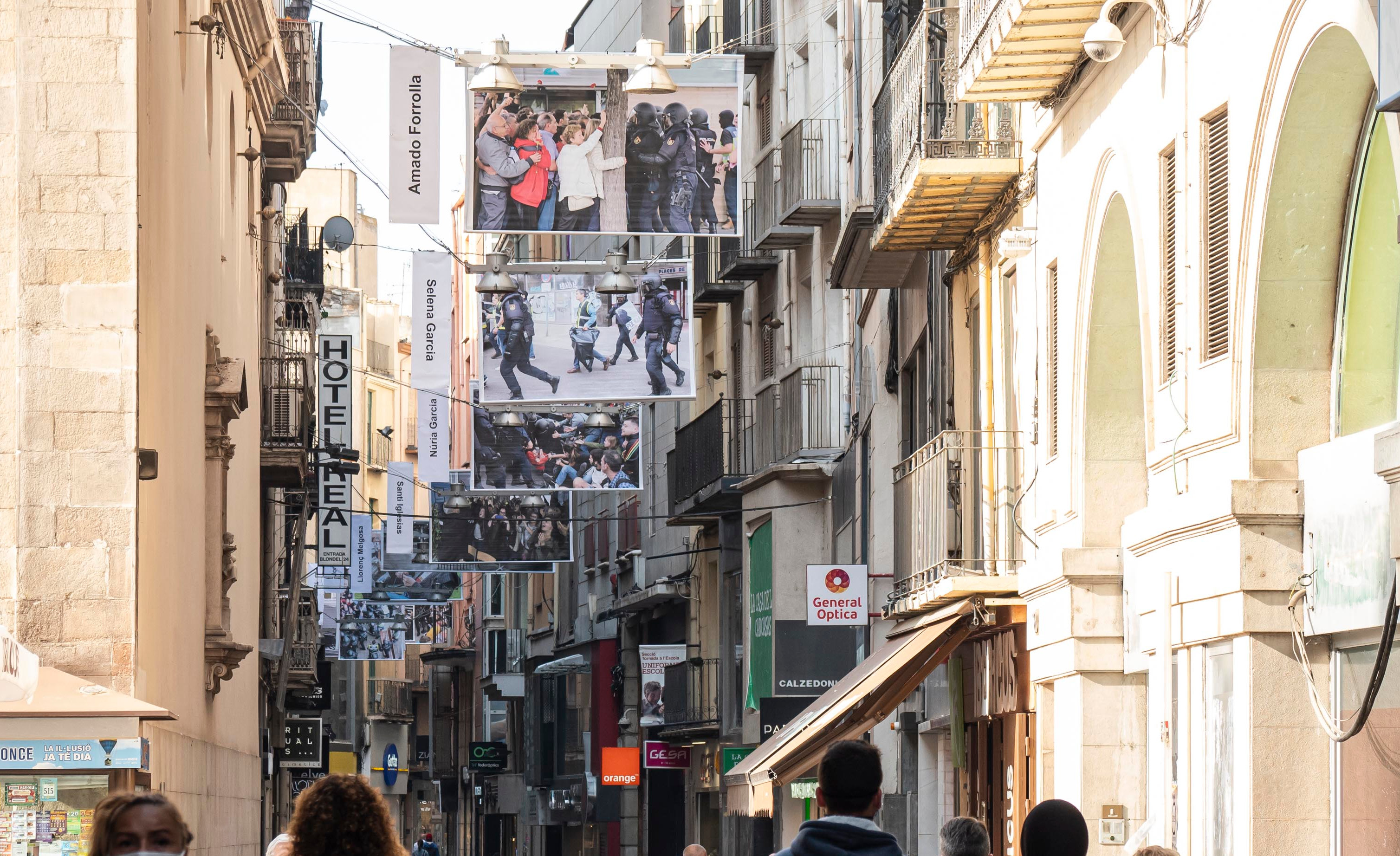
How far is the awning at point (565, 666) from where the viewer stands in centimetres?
5044

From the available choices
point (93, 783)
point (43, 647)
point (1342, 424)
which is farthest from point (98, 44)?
point (1342, 424)

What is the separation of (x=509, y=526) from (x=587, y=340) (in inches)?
565

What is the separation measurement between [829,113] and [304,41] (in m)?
7.45

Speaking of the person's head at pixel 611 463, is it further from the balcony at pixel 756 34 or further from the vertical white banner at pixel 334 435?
the vertical white banner at pixel 334 435

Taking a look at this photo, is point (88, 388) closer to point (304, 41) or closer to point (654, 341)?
point (654, 341)

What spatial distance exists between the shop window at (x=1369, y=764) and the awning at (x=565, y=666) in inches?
1577

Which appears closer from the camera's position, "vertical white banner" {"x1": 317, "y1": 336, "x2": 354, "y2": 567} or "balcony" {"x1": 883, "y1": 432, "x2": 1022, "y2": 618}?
"balcony" {"x1": 883, "y1": 432, "x2": 1022, "y2": 618}

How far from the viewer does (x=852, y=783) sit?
6.45 meters

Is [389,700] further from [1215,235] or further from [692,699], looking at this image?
[1215,235]

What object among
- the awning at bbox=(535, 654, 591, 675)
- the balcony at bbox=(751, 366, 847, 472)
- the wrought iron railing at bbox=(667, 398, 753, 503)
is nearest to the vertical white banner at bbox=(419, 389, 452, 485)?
the wrought iron railing at bbox=(667, 398, 753, 503)

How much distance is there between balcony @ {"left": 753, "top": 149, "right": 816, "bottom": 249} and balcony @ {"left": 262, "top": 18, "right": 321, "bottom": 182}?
6.39 meters

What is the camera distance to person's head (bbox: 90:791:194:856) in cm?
568

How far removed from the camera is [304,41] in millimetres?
31438

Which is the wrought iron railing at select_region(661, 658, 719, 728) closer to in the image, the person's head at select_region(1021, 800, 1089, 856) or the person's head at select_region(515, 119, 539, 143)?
the person's head at select_region(515, 119, 539, 143)
